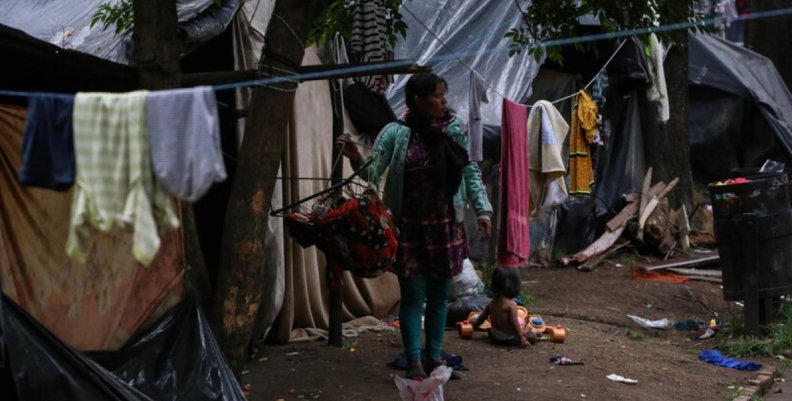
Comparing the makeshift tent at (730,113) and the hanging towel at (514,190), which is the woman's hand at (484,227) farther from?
the makeshift tent at (730,113)

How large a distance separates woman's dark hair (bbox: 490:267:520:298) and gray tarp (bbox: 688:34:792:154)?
28.3 feet

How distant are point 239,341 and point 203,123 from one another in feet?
8.22

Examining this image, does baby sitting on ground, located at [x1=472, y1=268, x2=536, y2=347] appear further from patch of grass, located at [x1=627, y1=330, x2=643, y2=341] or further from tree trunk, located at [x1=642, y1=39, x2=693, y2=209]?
tree trunk, located at [x1=642, y1=39, x2=693, y2=209]

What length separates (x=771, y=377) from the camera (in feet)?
26.5

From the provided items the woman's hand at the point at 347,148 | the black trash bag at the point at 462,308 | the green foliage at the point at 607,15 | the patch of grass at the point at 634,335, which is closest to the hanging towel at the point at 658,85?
the patch of grass at the point at 634,335

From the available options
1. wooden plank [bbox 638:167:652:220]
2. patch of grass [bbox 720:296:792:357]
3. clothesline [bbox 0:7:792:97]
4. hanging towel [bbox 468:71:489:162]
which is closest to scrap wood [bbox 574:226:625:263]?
wooden plank [bbox 638:167:652:220]

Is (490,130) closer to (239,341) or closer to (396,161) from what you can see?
(396,161)

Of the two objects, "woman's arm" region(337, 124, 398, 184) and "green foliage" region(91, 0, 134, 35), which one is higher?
"green foliage" region(91, 0, 134, 35)

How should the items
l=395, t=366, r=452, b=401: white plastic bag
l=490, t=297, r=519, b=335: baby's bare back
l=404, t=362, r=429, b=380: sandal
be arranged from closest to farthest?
l=395, t=366, r=452, b=401: white plastic bag → l=404, t=362, r=429, b=380: sandal → l=490, t=297, r=519, b=335: baby's bare back

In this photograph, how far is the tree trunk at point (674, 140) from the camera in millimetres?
14180

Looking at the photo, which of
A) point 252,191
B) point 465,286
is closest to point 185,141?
point 252,191

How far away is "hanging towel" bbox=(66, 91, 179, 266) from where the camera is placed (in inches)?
150

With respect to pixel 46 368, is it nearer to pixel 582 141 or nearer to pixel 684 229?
pixel 582 141

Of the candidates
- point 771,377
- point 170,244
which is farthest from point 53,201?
point 771,377
